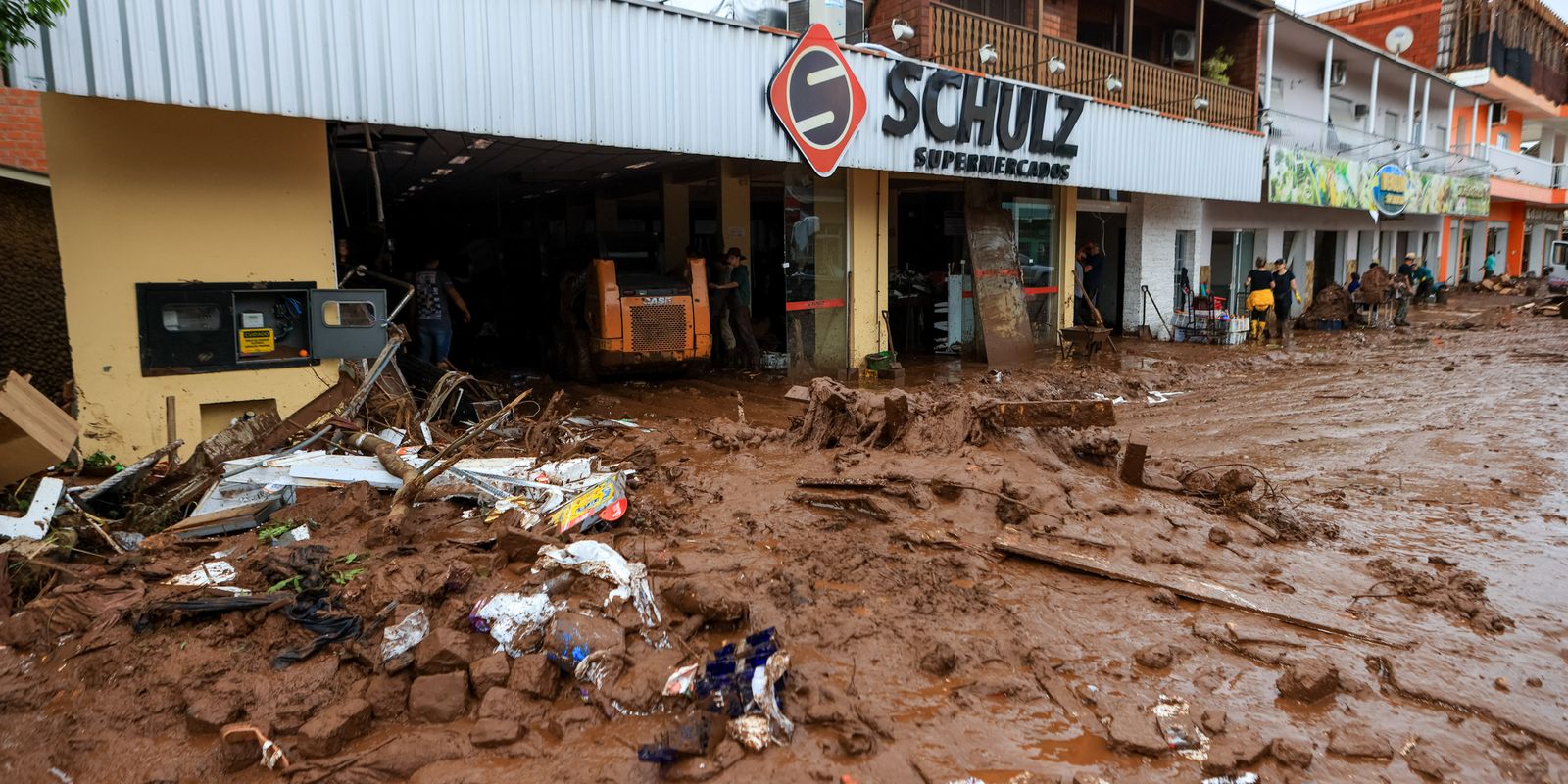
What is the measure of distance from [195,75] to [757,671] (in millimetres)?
5764

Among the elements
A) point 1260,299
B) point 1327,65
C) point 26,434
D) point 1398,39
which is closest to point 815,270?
point 26,434

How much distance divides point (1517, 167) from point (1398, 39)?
Result: 34.9 feet

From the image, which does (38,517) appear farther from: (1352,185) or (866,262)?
(1352,185)

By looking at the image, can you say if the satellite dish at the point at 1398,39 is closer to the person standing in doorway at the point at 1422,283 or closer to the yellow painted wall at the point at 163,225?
the person standing in doorway at the point at 1422,283

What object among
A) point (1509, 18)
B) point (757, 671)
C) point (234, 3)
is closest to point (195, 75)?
point (234, 3)

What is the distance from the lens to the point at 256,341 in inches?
279

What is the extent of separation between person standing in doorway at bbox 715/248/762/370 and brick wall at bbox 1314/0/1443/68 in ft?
94.2

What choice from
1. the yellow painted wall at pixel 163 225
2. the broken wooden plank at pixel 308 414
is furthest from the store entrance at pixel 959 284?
the yellow painted wall at pixel 163 225

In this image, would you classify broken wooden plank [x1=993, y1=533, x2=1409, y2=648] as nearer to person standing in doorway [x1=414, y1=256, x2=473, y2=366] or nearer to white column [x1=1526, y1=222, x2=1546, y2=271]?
person standing in doorway [x1=414, y1=256, x2=473, y2=366]

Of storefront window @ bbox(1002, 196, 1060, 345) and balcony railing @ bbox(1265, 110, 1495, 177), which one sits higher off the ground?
balcony railing @ bbox(1265, 110, 1495, 177)

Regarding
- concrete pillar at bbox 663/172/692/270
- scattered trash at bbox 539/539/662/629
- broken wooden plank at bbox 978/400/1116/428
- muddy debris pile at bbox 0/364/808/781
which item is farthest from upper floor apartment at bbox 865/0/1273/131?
scattered trash at bbox 539/539/662/629

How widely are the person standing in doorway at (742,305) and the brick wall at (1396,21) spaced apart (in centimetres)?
2871

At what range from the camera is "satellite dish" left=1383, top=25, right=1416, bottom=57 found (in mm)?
27281

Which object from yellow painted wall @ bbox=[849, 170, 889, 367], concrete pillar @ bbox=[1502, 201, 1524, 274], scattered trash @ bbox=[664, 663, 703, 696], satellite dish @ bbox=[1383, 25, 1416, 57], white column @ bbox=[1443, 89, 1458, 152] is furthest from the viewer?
concrete pillar @ bbox=[1502, 201, 1524, 274]
